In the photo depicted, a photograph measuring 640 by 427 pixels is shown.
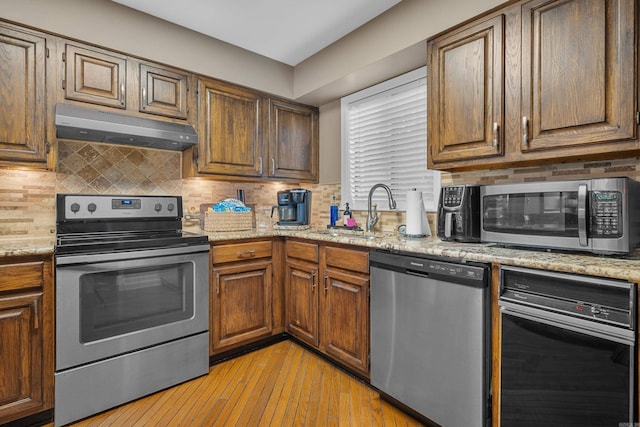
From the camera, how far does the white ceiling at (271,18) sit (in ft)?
7.16

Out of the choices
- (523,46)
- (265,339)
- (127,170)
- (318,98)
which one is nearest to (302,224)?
(265,339)

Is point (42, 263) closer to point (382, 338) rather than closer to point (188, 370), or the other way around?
point (188, 370)

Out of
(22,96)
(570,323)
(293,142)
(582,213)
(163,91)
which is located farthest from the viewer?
(293,142)

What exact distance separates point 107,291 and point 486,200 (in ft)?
7.14

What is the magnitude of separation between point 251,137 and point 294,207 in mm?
730

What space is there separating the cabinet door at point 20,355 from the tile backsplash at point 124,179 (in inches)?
28.3

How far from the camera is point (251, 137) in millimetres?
2922

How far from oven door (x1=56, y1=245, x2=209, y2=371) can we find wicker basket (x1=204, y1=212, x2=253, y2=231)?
0.42 m

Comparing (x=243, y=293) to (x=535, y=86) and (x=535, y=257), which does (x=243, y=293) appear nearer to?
(x=535, y=257)

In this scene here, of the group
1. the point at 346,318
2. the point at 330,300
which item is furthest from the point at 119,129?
the point at 346,318

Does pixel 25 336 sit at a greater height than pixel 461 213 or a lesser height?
lesser

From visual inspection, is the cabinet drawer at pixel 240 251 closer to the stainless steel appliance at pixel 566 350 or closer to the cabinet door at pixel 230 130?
the cabinet door at pixel 230 130

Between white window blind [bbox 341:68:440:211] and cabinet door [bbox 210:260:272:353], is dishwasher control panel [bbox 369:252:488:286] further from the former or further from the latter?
cabinet door [bbox 210:260:272:353]

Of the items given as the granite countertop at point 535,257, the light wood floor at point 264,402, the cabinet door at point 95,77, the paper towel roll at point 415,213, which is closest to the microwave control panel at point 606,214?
the granite countertop at point 535,257
